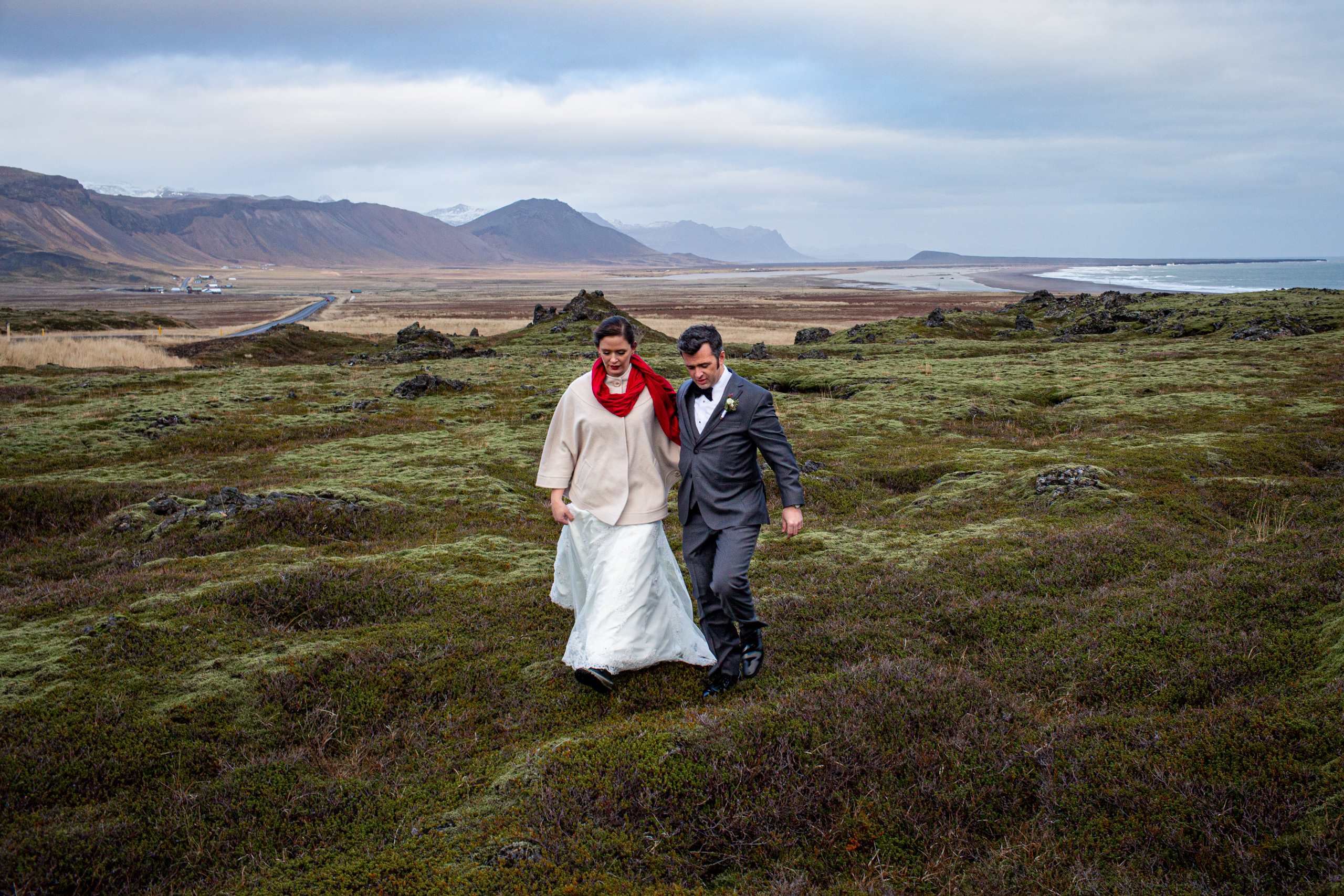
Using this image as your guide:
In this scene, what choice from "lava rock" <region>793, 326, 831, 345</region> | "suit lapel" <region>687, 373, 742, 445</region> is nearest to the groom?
"suit lapel" <region>687, 373, 742, 445</region>

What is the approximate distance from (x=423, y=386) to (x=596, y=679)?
23374 millimetres

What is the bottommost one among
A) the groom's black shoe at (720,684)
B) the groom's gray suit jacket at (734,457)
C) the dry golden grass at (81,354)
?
the groom's black shoe at (720,684)

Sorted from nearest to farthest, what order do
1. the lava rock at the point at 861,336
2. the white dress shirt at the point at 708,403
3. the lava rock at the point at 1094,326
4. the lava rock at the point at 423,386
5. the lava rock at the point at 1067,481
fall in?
the white dress shirt at the point at 708,403
the lava rock at the point at 1067,481
the lava rock at the point at 423,386
the lava rock at the point at 1094,326
the lava rock at the point at 861,336

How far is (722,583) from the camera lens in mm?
6805

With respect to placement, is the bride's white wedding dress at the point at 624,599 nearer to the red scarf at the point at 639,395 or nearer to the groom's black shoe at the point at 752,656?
the groom's black shoe at the point at 752,656

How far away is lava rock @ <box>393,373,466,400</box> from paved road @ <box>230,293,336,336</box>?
29.2 m

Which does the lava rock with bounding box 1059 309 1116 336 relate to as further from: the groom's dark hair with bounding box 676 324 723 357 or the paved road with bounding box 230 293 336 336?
the paved road with bounding box 230 293 336 336

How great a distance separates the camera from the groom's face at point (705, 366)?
6582 mm

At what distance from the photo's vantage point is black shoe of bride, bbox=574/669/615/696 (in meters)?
6.76

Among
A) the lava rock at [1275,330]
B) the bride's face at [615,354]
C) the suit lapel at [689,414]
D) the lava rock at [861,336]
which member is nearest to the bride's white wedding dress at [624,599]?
the suit lapel at [689,414]

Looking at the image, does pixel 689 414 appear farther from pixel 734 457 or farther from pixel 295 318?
pixel 295 318

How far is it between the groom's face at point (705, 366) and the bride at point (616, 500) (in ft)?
1.48

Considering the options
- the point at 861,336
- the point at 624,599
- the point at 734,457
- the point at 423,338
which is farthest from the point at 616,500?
the point at 861,336

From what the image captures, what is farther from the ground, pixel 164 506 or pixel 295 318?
pixel 295 318
